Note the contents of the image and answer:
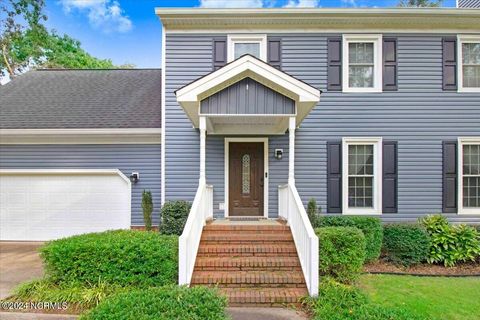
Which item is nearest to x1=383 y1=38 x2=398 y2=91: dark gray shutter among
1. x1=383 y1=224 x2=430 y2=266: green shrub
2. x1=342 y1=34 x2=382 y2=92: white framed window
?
x1=342 y1=34 x2=382 y2=92: white framed window

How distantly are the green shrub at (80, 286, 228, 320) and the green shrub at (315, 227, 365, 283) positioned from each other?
232cm

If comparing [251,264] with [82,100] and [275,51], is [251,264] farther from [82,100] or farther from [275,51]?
[82,100]

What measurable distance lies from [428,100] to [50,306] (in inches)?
371

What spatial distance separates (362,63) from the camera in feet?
26.9

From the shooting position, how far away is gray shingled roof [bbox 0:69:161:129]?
8.70m

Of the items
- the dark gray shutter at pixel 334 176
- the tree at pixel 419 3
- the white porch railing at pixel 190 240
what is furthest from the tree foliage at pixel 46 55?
the tree at pixel 419 3

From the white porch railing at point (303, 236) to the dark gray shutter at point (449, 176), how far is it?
15.1 ft

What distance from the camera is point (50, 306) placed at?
14.7 ft

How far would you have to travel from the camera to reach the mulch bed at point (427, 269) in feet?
21.1

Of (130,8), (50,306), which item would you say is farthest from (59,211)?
(130,8)

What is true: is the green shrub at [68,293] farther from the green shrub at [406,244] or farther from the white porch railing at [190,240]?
the green shrub at [406,244]

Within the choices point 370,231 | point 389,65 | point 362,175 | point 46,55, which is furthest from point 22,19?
point 46,55

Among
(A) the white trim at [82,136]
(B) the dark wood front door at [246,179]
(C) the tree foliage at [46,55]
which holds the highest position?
(C) the tree foliage at [46,55]

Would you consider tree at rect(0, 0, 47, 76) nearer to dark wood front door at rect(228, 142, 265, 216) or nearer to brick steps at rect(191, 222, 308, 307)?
dark wood front door at rect(228, 142, 265, 216)
